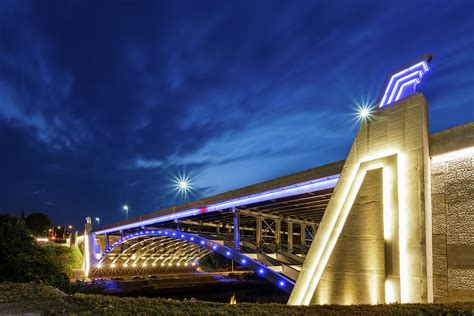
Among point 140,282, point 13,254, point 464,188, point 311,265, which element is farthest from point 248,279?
point 464,188

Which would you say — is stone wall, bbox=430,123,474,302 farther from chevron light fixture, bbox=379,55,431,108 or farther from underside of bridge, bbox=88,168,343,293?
underside of bridge, bbox=88,168,343,293

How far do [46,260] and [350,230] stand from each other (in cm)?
1944

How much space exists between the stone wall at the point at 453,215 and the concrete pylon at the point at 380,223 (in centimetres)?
22

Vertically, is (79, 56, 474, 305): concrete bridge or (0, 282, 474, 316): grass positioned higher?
(79, 56, 474, 305): concrete bridge

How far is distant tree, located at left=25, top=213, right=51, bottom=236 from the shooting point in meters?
92.7

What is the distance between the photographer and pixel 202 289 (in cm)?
4900

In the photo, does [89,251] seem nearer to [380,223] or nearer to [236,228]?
[236,228]

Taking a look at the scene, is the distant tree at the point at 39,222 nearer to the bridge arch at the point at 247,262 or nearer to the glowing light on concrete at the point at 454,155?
the bridge arch at the point at 247,262

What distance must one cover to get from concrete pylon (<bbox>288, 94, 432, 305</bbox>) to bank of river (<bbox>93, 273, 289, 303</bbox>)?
32387 mm

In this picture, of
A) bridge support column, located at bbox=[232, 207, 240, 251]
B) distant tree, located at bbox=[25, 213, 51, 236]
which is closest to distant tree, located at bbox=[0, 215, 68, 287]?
bridge support column, located at bbox=[232, 207, 240, 251]

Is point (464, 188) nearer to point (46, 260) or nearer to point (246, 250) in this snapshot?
point (246, 250)

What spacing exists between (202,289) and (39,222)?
62.3 m

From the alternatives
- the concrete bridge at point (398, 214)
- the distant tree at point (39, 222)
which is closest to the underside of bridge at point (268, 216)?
the concrete bridge at point (398, 214)

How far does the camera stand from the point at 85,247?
2286 inches
